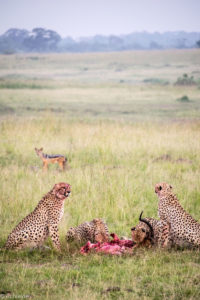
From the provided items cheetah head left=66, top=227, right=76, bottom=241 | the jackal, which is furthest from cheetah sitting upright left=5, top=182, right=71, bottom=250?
the jackal

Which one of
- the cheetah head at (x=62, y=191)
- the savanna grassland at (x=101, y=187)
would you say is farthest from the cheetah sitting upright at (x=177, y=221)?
the cheetah head at (x=62, y=191)

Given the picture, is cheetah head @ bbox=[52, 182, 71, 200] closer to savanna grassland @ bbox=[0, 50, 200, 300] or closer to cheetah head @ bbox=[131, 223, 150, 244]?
savanna grassland @ bbox=[0, 50, 200, 300]

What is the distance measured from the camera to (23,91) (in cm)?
2502

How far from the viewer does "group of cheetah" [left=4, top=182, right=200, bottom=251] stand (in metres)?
4.66

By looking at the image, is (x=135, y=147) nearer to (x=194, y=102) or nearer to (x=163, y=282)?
(x=163, y=282)

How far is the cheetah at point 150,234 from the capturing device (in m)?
4.70

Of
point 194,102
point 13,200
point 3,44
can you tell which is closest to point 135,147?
point 13,200

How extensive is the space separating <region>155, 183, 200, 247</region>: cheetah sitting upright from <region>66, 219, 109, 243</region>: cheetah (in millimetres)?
624

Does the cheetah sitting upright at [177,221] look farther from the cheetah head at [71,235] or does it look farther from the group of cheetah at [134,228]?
the cheetah head at [71,235]

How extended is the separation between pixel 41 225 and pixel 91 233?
0.57 m

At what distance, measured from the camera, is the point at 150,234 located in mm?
4848

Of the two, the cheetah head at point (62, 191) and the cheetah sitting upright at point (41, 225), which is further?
the cheetah head at point (62, 191)

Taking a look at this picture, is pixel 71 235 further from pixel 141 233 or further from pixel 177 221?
pixel 177 221

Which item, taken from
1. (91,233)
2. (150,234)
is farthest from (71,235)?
(150,234)
